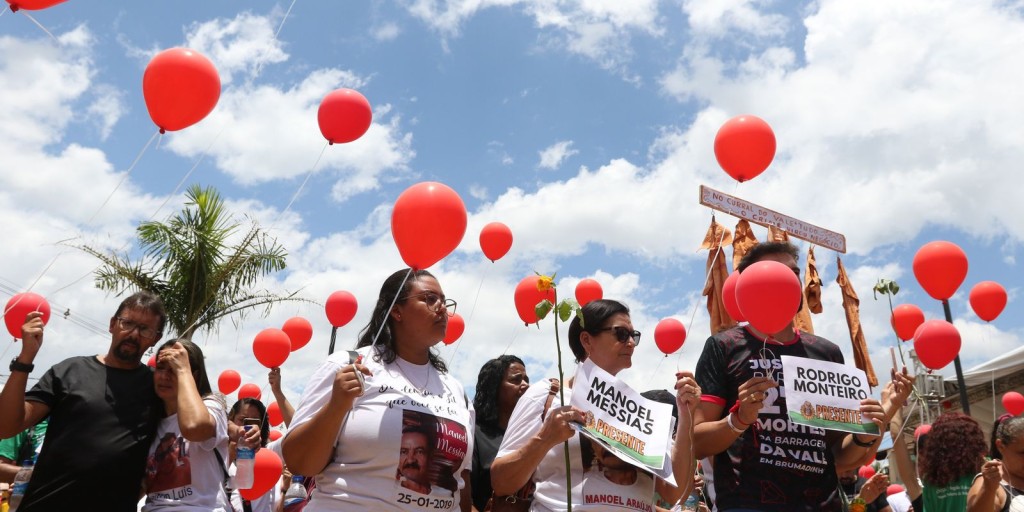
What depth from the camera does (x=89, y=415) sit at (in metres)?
3.22

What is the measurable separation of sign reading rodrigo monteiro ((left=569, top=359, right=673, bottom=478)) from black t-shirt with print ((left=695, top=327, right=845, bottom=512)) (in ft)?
0.75

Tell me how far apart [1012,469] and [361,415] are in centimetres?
350

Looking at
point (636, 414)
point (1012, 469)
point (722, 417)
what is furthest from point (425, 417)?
point (1012, 469)

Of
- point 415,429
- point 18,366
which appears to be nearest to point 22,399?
point 18,366

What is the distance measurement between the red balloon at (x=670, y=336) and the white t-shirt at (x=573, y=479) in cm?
559

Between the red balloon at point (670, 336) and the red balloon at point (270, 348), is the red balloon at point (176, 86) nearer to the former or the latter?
the red balloon at point (270, 348)

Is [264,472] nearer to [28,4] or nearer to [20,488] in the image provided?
[20,488]

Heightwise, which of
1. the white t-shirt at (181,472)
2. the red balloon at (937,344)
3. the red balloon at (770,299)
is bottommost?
the white t-shirt at (181,472)

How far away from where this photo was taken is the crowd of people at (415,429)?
2689 mm

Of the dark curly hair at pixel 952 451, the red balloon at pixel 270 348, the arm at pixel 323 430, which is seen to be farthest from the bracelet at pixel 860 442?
the red balloon at pixel 270 348

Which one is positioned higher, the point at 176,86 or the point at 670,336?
the point at 670,336

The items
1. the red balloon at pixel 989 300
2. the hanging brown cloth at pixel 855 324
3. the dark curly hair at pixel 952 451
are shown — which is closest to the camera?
the dark curly hair at pixel 952 451

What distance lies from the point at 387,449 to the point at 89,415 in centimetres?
144

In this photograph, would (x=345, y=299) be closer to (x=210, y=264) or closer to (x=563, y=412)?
(x=210, y=264)
